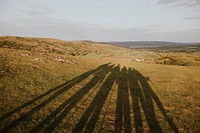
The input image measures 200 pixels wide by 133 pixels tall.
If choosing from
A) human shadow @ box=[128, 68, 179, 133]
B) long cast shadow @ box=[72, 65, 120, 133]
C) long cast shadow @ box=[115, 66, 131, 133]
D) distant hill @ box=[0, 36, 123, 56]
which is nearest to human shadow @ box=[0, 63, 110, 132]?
long cast shadow @ box=[72, 65, 120, 133]

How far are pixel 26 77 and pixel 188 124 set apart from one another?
13.2 metres

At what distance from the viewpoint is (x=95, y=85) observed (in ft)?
52.7

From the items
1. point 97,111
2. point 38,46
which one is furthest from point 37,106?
point 38,46

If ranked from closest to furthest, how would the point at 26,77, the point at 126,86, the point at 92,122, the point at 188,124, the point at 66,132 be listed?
the point at 66,132
the point at 92,122
the point at 188,124
the point at 26,77
the point at 126,86

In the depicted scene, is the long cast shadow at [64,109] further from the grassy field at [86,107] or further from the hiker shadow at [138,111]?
the hiker shadow at [138,111]

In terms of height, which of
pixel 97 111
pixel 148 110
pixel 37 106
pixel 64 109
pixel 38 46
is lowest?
pixel 148 110

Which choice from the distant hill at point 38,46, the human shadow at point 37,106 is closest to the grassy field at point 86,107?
the human shadow at point 37,106

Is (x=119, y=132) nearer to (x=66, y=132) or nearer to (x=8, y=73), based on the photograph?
(x=66, y=132)

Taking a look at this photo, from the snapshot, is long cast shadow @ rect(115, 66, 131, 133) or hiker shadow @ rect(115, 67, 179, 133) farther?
hiker shadow @ rect(115, 67, 179, 133)

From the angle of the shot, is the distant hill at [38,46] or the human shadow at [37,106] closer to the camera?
the human shadow at [37,106]

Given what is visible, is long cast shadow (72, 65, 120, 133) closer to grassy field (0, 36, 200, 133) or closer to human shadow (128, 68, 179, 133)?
grassy field (0, 36, 200, 133)

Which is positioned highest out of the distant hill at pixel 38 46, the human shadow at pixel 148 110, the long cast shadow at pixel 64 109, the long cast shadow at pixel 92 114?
the distant hill at pixel 38 46

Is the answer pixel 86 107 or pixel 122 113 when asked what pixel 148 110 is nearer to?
pixel 122 113

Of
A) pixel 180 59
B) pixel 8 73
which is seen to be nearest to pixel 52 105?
pixel 8 73
